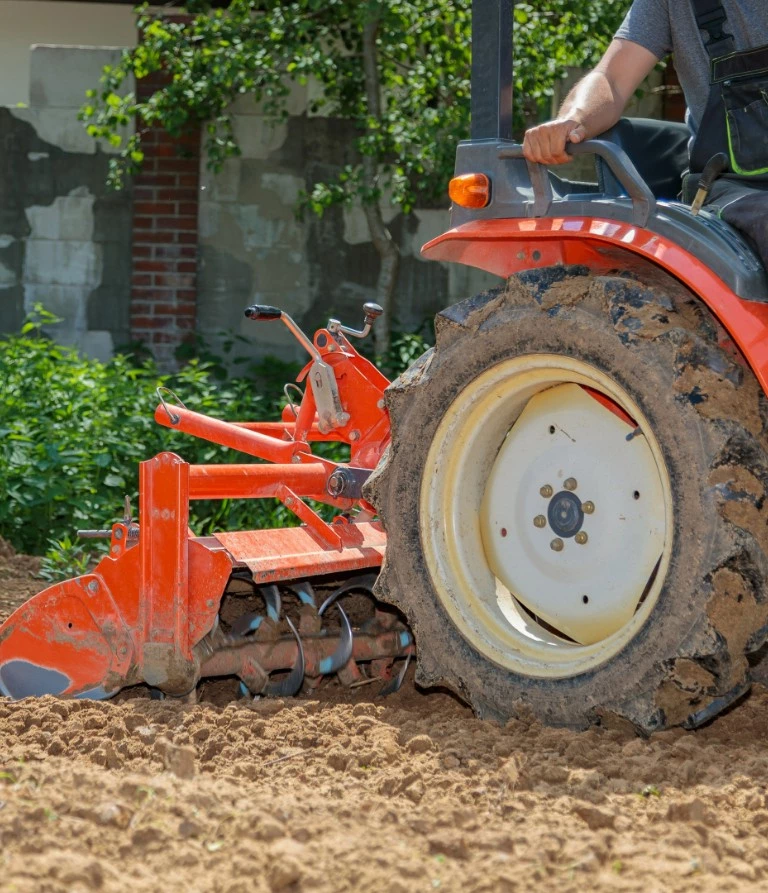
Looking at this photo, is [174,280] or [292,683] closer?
[292,683]

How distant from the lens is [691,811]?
2363 mm

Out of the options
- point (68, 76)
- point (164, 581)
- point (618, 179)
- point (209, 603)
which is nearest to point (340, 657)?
point (209, 603)

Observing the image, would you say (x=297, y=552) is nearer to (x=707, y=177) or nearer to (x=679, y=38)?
(x=707, y=177)

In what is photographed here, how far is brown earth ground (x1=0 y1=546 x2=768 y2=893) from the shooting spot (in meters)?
2.12

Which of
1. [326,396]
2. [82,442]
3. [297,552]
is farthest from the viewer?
[82,442]

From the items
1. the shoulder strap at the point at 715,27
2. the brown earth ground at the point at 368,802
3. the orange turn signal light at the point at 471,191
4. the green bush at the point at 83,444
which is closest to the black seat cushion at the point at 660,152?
the shoulder strap at the point at 715,27

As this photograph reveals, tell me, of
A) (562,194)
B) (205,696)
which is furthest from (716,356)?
(205,696)

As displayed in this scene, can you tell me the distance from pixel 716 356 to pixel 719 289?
0.14 metres

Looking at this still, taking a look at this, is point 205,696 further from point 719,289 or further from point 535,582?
point 719,289

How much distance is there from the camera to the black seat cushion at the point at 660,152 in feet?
11.4

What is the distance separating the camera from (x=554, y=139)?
303 centimetres

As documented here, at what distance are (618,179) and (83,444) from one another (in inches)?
154

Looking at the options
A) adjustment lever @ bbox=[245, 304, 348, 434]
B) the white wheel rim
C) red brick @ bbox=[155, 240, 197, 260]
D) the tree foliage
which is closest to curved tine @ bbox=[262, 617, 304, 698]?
the white wheel rim

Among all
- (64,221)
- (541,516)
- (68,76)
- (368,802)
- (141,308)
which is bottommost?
(368,802)
